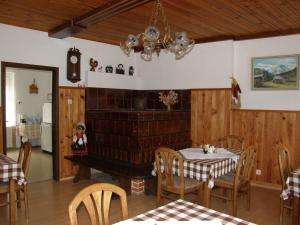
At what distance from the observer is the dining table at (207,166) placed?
3.09 metres

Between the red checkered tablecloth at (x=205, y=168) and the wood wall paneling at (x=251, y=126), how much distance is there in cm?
149

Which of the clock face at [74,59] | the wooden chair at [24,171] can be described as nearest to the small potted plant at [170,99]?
the clock face at [74,59]

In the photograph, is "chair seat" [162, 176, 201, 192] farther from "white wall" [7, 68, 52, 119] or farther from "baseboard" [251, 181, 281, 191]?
"white wall" [7, 68, 52, 119]

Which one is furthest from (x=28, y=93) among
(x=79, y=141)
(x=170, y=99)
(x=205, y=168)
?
(x=205, y=168)

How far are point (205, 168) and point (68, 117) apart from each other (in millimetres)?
2755

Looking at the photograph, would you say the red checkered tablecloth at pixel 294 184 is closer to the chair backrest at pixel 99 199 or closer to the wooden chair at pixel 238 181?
the wooden chair at pixel 238 181

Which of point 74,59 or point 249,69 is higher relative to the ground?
point 74,59

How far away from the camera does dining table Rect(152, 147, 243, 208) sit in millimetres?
3086

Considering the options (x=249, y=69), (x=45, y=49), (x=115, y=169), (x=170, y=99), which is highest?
(x=45, y=49)

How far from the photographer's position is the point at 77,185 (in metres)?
4.55

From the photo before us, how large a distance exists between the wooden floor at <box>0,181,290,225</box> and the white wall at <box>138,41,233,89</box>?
1.96 meters

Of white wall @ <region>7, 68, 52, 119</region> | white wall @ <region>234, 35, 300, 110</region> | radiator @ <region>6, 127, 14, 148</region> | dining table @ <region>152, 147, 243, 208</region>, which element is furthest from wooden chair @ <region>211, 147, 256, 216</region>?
radiator @ <region>6, 127, 14, 148</region>

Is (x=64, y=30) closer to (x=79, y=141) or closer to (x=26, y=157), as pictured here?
(x=79, y=141)

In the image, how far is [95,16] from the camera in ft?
11.5
